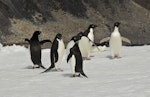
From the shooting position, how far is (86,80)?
1070cm

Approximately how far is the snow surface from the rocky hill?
13346 millimetres

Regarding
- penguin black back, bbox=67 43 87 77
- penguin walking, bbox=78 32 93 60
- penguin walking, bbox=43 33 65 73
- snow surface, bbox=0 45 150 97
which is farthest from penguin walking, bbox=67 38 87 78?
penguin walking, bbox=78 32 93 60

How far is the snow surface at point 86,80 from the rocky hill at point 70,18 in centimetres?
1335

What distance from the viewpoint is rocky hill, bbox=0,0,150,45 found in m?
30.8

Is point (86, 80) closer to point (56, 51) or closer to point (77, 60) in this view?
point (77, 60)

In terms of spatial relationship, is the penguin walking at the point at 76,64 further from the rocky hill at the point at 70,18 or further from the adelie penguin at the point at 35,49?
the rocky hill at the point at 70,18

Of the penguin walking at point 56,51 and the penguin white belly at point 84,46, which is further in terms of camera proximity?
the penguin white belly at point 84,46

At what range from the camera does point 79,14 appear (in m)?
38.1

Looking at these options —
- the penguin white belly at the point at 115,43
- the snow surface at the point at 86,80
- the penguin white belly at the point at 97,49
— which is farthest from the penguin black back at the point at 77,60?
the penguin white belly at the point at 97,49

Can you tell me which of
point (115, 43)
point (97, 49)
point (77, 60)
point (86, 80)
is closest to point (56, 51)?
point (77, 60)

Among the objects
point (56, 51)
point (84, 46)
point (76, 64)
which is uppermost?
point (84, 46)

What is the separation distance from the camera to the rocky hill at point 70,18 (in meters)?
30.8

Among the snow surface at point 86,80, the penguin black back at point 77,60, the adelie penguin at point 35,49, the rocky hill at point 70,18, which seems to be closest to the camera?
the snow surface at point 86,80

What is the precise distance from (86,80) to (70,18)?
26370mm
